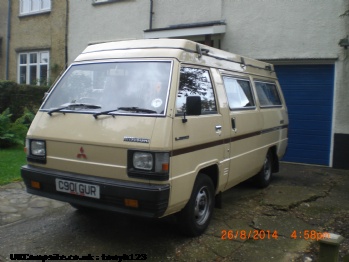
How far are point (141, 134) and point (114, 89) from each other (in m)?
0.85

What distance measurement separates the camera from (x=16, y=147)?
9883 millimetres

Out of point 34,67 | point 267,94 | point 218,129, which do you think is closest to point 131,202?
point 218,129

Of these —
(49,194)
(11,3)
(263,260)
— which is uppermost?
(11,3)

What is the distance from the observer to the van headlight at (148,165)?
3.65m

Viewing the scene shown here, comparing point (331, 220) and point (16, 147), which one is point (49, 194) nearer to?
point (331, 220)

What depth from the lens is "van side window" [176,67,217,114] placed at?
418 centimetres

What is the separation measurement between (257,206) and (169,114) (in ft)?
8.99

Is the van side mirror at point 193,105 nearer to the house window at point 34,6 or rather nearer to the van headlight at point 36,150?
the van headlight at point 36,150

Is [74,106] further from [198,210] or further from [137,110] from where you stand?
[198,210]

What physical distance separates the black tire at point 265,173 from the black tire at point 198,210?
2321 mm

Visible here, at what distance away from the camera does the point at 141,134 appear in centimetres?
373

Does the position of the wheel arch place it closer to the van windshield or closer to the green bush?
the van windshield

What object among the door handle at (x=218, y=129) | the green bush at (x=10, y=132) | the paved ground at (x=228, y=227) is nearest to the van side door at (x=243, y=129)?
the door handle at (x=218, y=129)

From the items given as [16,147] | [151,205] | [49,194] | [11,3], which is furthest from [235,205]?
[11,3]
